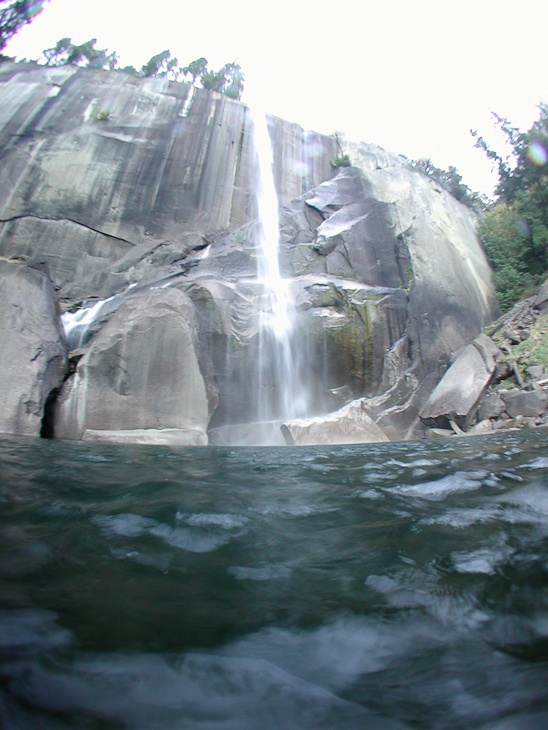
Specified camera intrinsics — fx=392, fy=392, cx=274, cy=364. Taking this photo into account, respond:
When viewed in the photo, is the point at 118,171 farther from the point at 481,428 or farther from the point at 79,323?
the point at 481,428

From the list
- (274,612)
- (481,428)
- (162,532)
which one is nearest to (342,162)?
(481,428)

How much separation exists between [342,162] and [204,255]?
31.8ft

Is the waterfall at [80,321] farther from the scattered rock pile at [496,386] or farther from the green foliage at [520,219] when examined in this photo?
the green foliage at [520,219]

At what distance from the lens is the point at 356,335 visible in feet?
36.1

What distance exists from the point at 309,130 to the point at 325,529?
22409 mm

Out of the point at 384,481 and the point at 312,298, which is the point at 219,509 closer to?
the point at 384,481

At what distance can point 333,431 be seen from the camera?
831cm

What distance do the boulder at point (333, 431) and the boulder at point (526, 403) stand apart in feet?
9.77

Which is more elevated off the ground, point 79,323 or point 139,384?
point 79,323

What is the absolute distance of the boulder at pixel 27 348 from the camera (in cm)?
707

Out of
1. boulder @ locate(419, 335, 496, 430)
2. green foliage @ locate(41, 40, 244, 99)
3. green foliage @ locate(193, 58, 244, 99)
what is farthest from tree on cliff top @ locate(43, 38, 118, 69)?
boulder @ locate(419, 335, 496, 430)

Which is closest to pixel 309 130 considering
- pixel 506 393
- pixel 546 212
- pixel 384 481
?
pixel 546 212

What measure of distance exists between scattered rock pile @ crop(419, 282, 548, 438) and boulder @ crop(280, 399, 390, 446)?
5.57 ft

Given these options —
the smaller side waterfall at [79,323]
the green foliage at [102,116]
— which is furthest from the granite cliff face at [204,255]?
the smaller side waterfall at [79,323]
